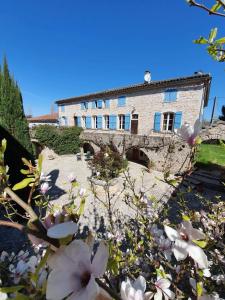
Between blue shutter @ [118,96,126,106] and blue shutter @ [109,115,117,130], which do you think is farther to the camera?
blue shutter @ [109,115,117,130]

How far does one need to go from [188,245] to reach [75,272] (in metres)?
0.44

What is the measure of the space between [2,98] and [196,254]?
55.8 ft

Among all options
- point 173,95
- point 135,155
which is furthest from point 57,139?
point 173,95

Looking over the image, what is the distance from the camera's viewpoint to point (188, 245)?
0.61m

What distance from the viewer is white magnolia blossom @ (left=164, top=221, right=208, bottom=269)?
0.58m

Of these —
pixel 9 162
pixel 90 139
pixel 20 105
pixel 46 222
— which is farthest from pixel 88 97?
pixel 46 222

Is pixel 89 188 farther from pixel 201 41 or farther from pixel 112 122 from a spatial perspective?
pixel 112 122

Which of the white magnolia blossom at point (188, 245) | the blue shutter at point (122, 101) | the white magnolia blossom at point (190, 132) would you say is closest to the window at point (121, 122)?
the blue shutter at point (122, 101)

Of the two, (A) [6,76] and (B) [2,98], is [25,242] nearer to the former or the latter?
(B) [2,98]

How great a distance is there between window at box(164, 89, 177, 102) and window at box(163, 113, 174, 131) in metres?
1.15

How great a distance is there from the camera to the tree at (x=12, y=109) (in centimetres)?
1407

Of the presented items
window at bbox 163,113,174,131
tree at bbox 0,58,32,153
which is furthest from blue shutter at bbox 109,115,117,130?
tree at bbox 0,58,32,153

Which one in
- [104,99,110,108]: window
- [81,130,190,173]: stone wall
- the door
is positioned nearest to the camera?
[81,130,190,173]: stone wall

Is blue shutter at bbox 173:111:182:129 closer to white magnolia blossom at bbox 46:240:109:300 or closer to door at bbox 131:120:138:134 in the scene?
door at bbox 131:120:138:134
